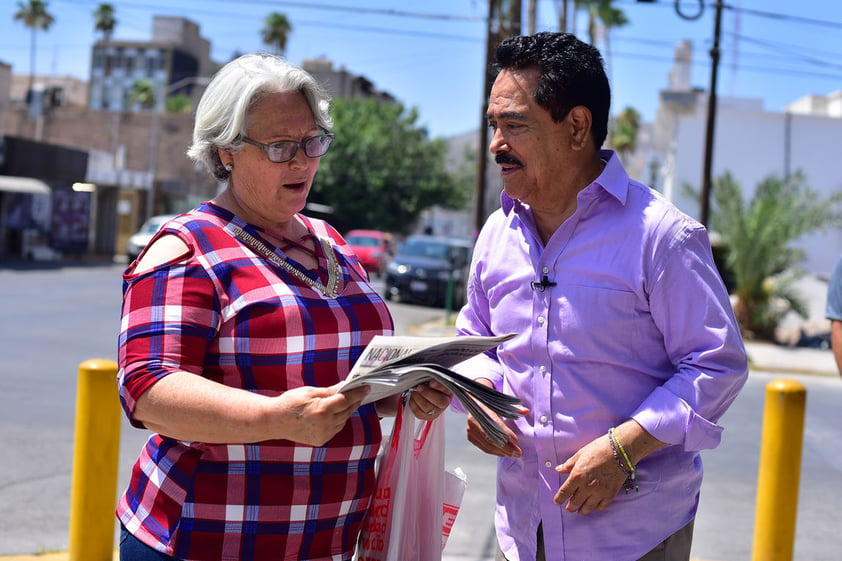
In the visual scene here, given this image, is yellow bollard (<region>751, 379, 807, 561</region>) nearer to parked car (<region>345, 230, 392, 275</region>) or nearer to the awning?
parked car (<region>345, 230, 392, 275</region>)

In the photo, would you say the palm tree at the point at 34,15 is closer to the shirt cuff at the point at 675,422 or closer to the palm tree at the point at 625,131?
the palm tree at the point at 625,131

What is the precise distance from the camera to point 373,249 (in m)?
31.8

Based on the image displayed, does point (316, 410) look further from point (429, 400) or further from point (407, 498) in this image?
point (407, 498)

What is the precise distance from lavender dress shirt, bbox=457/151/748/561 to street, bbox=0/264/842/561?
275cm

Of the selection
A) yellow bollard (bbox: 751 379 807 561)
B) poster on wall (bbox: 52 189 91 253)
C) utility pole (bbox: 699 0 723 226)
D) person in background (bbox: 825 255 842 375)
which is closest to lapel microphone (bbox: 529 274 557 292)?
person in background (bbox: 825 255 842 375)

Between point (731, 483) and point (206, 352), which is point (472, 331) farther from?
point (731, 483)

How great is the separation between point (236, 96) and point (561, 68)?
80 cm

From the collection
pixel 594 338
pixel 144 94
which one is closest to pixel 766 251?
pixel 594 338

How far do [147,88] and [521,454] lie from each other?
219ft

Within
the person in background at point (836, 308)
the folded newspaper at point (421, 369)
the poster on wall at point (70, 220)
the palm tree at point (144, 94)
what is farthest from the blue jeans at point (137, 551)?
the palm tree at point (144, 94)

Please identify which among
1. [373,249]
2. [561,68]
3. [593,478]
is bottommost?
[593,478]

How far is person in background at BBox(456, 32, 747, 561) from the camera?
210cm

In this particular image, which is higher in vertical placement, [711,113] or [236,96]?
[711,113]

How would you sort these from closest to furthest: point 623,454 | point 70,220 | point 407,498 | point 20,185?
point 623,454 < point 407,498 < point 20,185 < point 70,220
